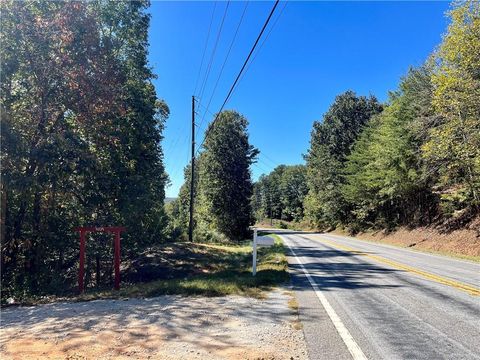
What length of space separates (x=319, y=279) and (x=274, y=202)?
377 feet

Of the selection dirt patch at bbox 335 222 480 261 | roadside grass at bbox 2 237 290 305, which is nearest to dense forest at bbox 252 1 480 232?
dirt patch at bbox 335 222 480 261

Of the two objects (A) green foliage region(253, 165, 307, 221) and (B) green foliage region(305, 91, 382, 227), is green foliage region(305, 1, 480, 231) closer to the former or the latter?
(B) green foliage region(305, 91, 382, 227)

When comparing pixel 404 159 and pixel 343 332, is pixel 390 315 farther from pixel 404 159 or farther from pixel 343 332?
pixel 404 159

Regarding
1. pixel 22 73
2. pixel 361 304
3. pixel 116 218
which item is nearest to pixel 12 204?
pixel 22 73

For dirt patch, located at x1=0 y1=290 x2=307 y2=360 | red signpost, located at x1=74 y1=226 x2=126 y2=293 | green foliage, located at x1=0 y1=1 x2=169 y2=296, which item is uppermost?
green foliage, located at x1=0 y1=1 x2=169 y2=296

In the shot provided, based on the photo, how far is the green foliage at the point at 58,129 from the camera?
1201 centimetres

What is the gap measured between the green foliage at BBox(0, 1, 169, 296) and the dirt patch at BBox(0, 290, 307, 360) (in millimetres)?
6040

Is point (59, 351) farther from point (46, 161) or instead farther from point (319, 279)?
point (46, 161)

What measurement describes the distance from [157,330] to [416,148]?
28.6m

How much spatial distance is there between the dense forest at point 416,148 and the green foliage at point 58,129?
16.1m

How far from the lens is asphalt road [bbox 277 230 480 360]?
457 cm

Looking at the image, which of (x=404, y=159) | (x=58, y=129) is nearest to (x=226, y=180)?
(x=404, y=159)

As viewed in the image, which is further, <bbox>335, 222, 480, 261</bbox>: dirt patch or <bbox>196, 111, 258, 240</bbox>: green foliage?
<bbox>196, 111, 258, 240</bbox>: green foliage

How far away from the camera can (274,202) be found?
125 metres
